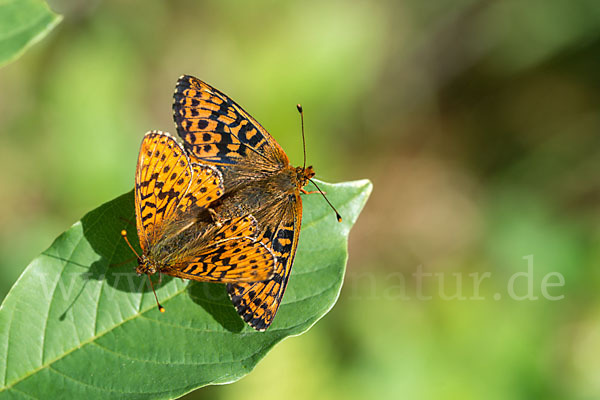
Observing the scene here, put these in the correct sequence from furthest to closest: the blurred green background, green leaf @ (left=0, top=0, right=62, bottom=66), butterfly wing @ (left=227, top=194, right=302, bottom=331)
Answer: the blurred green background → butterfly wing @ (left=227, top=194, right=302, bottom=331) → green leaf @ (left=0, top=0, right=62, bottom=66)

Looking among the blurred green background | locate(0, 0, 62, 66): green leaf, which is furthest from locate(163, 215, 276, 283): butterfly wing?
the blurred green background

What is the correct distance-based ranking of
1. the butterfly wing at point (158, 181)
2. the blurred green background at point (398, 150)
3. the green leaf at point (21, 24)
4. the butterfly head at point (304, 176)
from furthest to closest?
the blurred green background at point (398, 150) < the butterfly head at point (304, 176) < the butterfly wing at point (158, 181) < the green leaf at point (21, 24)

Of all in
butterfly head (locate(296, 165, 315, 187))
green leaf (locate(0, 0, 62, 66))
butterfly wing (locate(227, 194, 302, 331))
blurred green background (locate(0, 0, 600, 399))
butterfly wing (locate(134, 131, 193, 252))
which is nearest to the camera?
green leaf (locate(0, 0, 62, 66))

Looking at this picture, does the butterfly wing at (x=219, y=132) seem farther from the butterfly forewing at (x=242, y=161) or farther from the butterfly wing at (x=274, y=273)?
the butterfly wing at (x=274, y=273)

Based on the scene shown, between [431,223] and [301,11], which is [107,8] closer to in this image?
[301,11]

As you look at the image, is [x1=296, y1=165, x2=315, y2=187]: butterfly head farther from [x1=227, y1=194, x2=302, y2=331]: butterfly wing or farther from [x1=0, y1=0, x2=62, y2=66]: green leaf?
[x1=0, y1=0, x2=62, y2=66]: green leaf

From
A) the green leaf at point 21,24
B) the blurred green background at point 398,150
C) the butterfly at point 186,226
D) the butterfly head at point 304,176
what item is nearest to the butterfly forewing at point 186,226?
the butterfly at point 186,226

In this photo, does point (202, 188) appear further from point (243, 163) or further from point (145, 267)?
point (145, 267)
